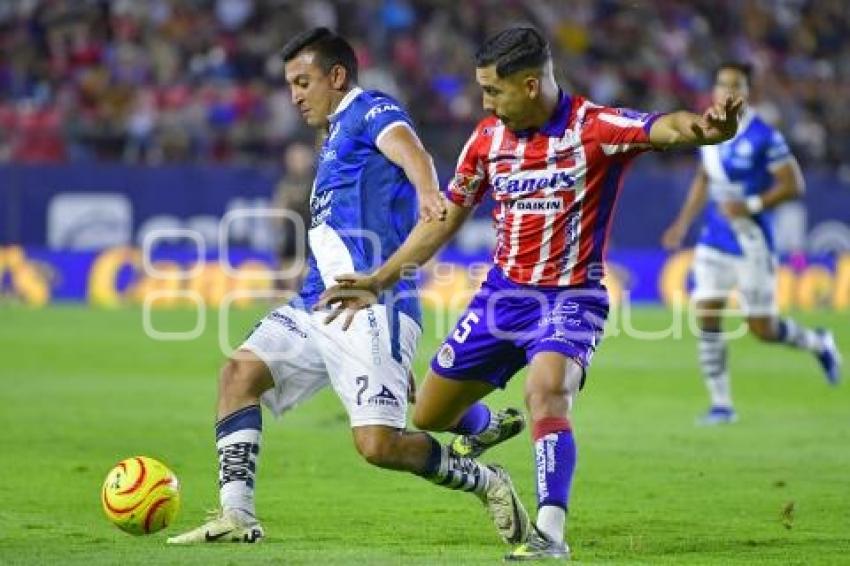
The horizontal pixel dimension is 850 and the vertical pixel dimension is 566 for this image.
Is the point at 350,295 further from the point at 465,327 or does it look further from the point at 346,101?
the point at 346,101

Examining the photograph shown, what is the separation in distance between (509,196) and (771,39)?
84.2 feet

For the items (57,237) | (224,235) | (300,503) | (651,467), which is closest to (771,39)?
(224,235)

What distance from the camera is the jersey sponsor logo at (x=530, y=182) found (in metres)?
8.16

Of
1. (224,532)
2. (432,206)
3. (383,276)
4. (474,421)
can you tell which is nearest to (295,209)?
(474,421)

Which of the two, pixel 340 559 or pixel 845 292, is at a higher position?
pixel 845 292

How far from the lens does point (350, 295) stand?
26.1ft

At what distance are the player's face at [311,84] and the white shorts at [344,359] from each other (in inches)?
38.1

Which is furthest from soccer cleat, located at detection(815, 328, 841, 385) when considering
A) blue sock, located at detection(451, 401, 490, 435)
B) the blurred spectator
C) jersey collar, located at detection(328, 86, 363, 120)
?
jersey collar, located at detection(328, 86, 363, 120)

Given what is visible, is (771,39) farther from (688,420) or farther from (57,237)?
(688,420)

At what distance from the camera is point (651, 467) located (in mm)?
11578

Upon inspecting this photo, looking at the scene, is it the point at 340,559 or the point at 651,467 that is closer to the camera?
the point at 340,559

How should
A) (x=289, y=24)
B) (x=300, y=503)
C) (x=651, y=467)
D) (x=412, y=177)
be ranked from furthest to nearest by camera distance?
(x=289, y=24)
(x=651, y=467)
(x=300, y=503)
(x=412, y=177)

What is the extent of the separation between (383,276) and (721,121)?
5.32 feet

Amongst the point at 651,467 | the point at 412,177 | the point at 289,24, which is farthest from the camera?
the point at 289,24
